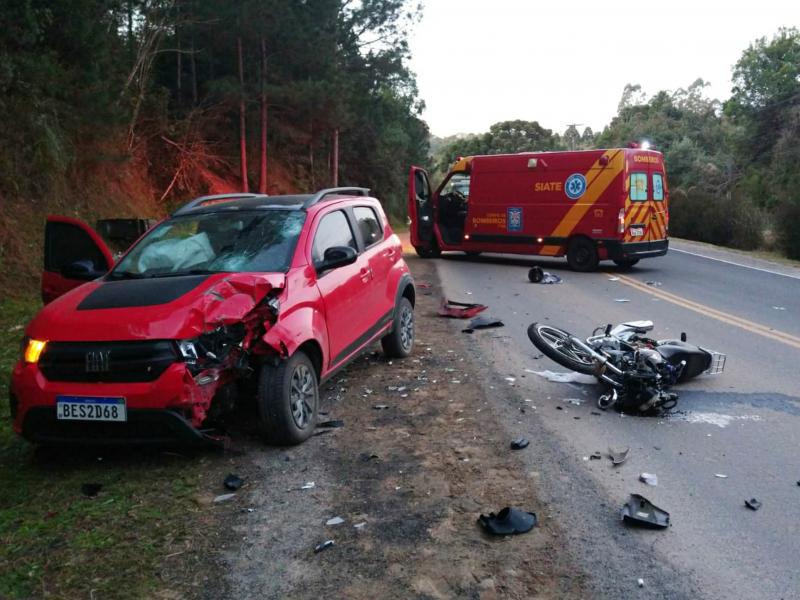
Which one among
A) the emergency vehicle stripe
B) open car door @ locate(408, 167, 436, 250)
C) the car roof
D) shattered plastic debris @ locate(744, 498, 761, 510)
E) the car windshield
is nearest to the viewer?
shattered plastic debris @ locate(744, 498, 761, 510)

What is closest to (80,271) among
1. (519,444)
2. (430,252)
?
(519,444)

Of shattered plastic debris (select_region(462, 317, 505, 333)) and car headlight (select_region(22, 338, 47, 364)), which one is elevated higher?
car headlight (select_region(22, 338, 47, 364))

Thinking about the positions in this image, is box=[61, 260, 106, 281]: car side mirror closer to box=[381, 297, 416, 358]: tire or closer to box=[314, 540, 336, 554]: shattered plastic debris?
box=[381, 297, 416, 358]: tire

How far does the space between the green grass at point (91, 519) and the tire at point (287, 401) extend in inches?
22.4

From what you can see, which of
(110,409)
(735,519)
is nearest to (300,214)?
(110,409)

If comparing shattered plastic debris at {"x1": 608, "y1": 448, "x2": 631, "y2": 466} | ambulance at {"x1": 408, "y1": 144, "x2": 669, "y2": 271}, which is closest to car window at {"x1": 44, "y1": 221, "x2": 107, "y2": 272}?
shattered plastic debris at {"x1": 608, "y1": 448, "x2": 631, "y2": 466}

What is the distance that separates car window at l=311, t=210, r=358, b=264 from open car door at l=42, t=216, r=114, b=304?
1764mm

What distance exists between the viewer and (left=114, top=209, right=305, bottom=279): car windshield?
5574 mm

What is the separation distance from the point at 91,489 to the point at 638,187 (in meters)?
14.1

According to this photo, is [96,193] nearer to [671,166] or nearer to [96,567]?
[96,567]

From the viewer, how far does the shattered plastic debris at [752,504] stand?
13.6 feet

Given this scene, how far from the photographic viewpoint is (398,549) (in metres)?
3.66

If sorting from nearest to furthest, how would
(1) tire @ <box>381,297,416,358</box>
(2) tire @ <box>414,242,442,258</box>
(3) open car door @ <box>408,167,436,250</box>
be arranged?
(1) tire @ <box>381,297,416,358</box> → (3) open car door @ <box>408,167,436,250</box> → (2) tire @ <box>414,242,442,258</box>

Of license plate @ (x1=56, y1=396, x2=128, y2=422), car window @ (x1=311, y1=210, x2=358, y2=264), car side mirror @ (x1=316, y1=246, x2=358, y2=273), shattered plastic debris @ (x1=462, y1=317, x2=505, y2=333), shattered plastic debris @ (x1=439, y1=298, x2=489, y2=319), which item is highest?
car window @ (x1=311, y1=210, x2=358, y2=264)
